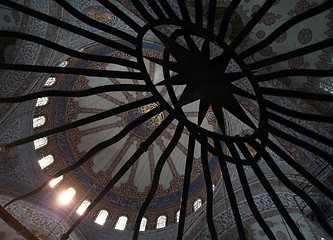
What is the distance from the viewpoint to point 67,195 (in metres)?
11.2

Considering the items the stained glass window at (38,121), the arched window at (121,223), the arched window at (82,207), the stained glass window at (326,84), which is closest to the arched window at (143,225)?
the arched window at (121,223)

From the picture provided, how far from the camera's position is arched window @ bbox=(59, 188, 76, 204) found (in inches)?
421

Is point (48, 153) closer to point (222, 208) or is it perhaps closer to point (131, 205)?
point (131, 205)

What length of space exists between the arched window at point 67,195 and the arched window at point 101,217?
63.5 inches

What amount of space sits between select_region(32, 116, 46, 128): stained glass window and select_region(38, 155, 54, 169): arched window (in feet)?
5.35

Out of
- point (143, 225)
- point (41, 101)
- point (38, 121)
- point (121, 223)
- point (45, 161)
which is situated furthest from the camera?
point (121, 223)

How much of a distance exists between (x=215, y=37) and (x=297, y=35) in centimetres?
483

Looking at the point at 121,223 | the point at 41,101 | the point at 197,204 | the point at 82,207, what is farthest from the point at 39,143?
the point at 197,204

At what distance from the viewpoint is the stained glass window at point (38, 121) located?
1050 cm

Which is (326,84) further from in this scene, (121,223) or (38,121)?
(38,121)

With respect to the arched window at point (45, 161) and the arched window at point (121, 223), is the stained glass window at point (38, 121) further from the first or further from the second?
the arched window at point (121, 223)

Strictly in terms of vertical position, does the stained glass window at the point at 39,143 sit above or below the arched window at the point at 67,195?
above

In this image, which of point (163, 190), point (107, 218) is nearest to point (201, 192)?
point (163, 190)

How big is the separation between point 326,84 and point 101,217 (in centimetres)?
1087
